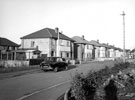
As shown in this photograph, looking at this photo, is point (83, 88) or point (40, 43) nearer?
point (83, 88)

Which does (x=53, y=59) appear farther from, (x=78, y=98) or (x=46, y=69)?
(x=78, y=98)

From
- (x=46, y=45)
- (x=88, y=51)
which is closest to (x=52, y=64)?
(x=46, y=45)

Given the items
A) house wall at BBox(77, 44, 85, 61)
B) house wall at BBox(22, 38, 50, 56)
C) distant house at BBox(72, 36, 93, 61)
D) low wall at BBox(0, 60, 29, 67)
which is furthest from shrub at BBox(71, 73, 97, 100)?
house wall at BBox(77, 44, 85, 61)

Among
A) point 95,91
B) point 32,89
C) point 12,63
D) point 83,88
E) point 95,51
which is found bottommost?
point 32,89

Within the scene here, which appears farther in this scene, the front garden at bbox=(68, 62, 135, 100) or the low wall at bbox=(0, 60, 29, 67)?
the low wall at bbox=(0, 60, 29, 67)

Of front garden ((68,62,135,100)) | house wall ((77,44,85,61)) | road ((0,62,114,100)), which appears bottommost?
road ((0,62,114,100))

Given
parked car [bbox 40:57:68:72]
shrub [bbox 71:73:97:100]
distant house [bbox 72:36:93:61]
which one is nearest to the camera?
shrub [bbox 71:73:97:100]

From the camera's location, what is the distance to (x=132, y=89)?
23.4 ft

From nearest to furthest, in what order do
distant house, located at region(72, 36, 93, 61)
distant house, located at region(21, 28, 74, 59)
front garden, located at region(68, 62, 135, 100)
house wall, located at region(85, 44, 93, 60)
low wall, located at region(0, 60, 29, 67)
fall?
→ front garden, located at region(68, 62, 135, 100), low wall, located at region(0, 60, 29, 67), distant house, located at region(21, 28, 74, 59), distant house, located at region(72, 36, 93, 61), house wall, located at region(85, 44, 93, 60)

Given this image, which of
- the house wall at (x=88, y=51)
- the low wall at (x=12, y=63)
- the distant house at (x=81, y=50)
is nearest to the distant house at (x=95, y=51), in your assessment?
the house wall at (x=88, y=51)

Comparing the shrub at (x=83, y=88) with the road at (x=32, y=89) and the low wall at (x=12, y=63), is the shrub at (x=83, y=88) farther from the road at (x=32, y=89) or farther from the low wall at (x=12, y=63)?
the low wall at (x=12, y=63)

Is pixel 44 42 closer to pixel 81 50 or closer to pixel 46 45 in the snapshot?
pixel 46 45

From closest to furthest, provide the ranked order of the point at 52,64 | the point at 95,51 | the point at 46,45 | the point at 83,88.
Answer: the point at 83,88 → the point at 52,64 → the point at 46,45 → the point at 95,51

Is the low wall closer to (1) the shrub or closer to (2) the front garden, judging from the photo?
(2) the front garden
